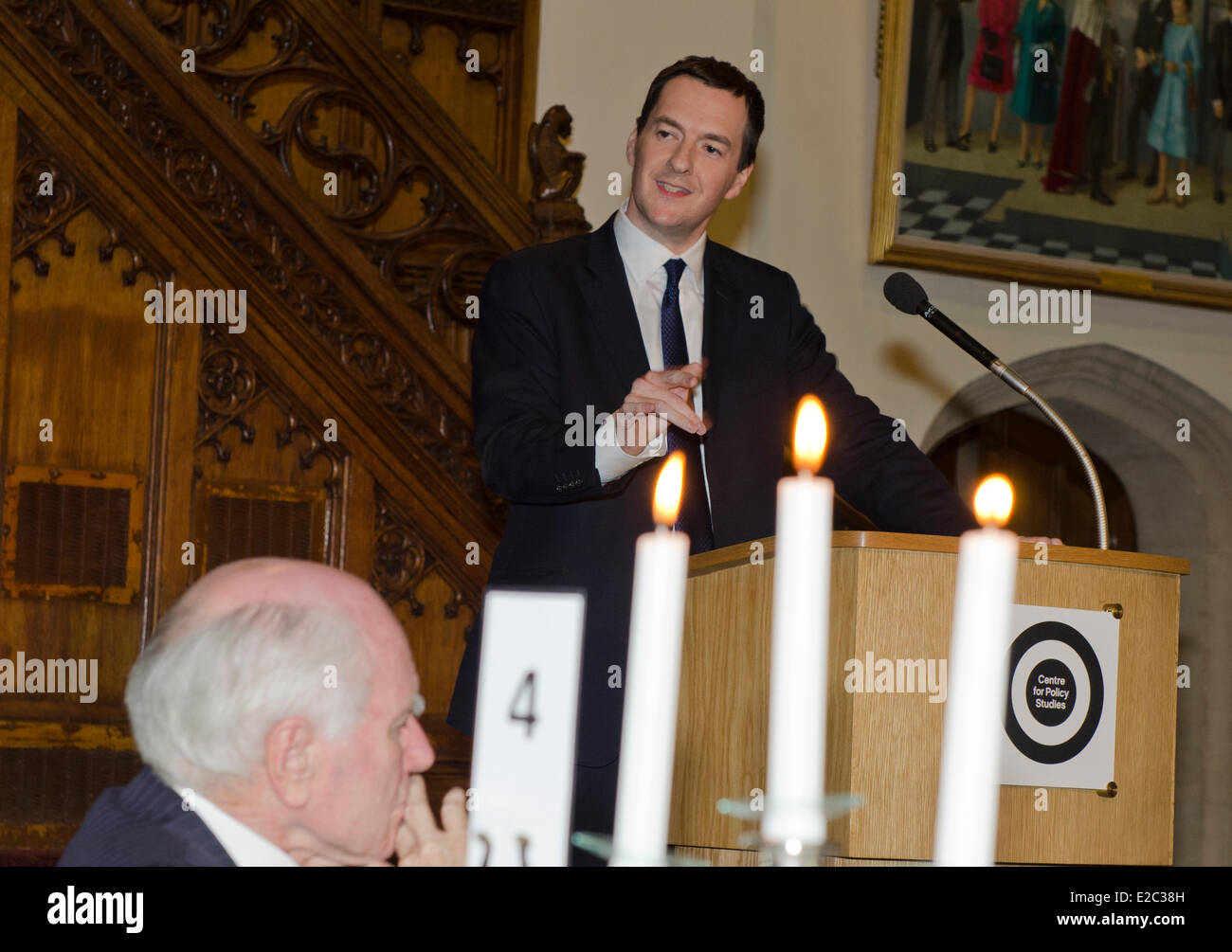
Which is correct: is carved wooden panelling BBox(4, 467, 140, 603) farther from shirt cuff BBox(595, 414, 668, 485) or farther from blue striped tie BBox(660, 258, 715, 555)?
shirt cuff BBox(595, 414, 668, 485)

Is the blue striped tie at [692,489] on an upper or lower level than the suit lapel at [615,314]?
lower

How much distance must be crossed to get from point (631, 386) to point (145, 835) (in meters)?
1.32

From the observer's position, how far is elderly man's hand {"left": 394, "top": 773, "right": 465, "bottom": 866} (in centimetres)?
167

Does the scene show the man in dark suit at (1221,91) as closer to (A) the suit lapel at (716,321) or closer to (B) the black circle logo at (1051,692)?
(A) the suit lapel at (716,321)

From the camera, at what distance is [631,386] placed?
102 inches

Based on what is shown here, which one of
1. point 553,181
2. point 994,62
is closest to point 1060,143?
point 994,62

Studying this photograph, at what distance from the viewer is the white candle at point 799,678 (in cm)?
86

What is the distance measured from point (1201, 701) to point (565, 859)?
527 cm

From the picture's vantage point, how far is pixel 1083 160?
22.2 ft

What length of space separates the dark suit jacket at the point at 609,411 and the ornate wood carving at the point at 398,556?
1.87 meters

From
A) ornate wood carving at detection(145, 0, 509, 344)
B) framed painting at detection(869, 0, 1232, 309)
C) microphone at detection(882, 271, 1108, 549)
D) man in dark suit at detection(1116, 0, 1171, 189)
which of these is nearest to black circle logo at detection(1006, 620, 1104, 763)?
microphone at detection(882, 271, 1108, 549)

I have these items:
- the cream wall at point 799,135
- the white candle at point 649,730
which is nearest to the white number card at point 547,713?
the white candle at point 649,730

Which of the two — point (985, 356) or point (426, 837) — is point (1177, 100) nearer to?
point (985, 356)
